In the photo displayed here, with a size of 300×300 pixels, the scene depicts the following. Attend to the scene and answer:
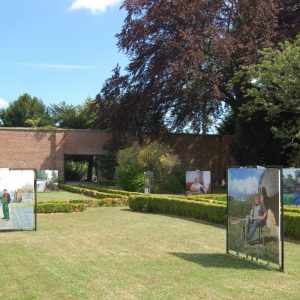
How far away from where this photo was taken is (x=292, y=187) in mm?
20938

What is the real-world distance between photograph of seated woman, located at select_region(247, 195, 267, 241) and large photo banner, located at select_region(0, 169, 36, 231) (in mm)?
6500

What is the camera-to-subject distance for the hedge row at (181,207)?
48.7 feet

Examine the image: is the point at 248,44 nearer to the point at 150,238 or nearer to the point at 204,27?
the point at 204,27

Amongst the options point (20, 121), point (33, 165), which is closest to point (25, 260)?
point (33, 165)

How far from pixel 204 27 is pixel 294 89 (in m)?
8.48

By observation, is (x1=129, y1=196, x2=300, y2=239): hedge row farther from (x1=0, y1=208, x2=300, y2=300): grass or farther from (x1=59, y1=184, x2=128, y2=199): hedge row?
(x1=59, y1=184, x2=128, y2=199): hedge row

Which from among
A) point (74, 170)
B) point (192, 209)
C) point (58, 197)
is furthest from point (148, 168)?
point (74, 170)

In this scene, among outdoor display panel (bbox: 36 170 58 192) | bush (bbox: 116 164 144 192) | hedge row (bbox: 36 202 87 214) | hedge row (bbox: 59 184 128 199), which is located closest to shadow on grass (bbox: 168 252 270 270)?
hedge row (bbox: 36 202 87 214)

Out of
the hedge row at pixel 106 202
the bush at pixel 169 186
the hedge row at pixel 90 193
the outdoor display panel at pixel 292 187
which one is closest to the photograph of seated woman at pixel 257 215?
the outdoor display panel at pixel 292 187

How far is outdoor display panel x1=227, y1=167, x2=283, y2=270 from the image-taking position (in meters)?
7.91

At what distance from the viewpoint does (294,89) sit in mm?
26203

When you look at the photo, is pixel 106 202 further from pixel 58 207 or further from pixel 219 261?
pixel 219 261

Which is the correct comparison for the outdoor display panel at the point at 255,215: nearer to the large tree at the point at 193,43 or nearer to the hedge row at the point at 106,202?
the hedge row at the point at 106,202

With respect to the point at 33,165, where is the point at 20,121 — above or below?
above
